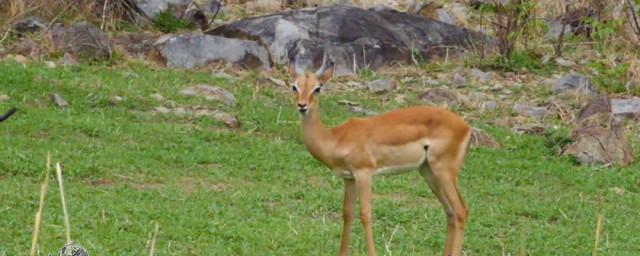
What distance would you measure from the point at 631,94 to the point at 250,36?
4498 millimetres

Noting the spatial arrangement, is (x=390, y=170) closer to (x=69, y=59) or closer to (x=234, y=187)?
(x=234, y=187)

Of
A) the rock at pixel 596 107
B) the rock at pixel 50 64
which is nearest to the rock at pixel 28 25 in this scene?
the rock at pixel 50 64

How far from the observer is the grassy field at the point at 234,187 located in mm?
6664

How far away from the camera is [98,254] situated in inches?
232

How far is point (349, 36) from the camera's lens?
1423 cm

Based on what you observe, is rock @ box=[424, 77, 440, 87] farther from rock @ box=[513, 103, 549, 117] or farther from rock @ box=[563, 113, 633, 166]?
rock @ box=[563, 113, 633, 166]

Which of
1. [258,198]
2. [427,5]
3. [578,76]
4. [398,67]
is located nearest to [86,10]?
[398,67]

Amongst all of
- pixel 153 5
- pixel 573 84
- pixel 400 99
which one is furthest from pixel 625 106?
pixel 153 5

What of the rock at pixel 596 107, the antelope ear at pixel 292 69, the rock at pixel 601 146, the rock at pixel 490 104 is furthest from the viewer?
the rock at pixel 490 104

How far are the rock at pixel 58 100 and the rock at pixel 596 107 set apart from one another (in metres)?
4.90

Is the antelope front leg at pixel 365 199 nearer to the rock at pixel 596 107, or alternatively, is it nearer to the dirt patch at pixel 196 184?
the dirt patch at pixel 196 184

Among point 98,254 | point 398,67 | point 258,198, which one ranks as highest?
point 98,254

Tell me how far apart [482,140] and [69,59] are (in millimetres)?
4850

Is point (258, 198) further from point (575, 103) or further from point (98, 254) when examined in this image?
point (575, 103)
